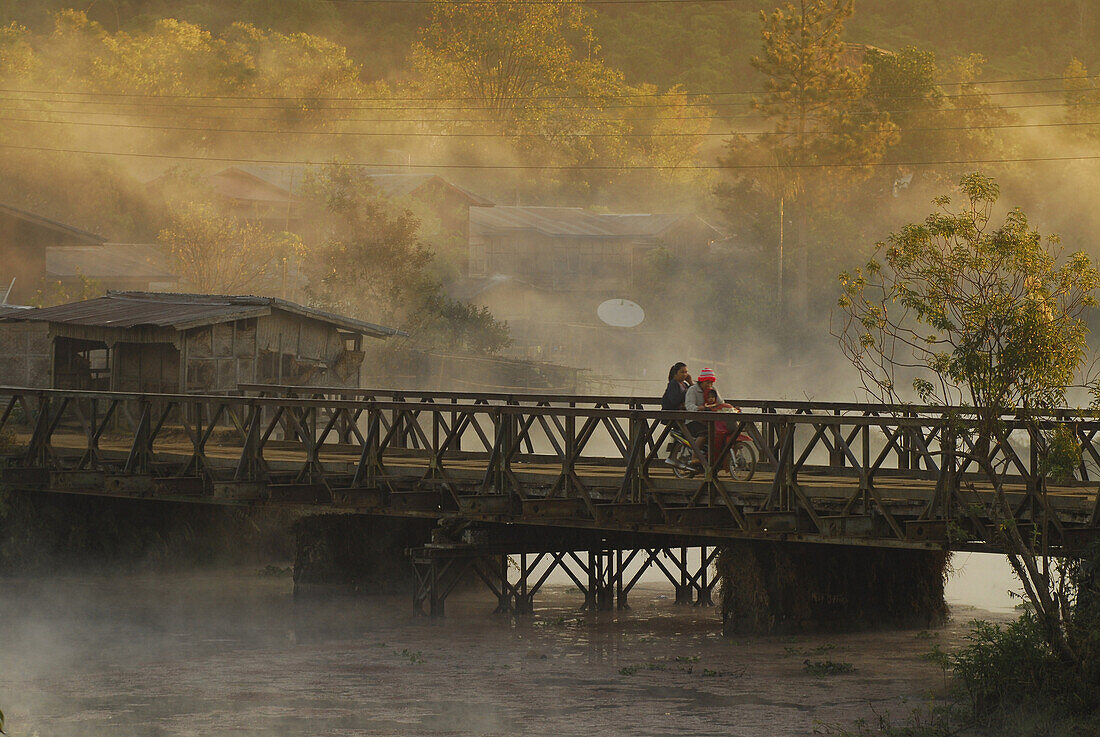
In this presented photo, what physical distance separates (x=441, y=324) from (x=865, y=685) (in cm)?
4427

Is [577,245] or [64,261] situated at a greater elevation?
[577,245]

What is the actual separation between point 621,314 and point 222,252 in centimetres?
1940

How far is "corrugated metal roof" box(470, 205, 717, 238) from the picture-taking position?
78750 millimetres

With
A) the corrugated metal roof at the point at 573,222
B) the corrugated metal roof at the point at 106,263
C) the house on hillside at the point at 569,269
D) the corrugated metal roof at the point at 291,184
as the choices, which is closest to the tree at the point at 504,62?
the corrugated metal roof at the point at 291,184

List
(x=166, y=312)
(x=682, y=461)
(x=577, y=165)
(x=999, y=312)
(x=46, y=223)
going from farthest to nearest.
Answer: (x=577, y=165)
(x=46, y=223)
(x=166, y=312)
(x=682, y=461)
(x=999, y=312)

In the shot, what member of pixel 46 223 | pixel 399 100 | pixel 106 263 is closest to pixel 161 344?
pixel 46 223

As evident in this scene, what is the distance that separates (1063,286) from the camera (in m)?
13.6

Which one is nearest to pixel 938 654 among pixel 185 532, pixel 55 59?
pixel 185 532

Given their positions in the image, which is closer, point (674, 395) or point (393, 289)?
point (674, 395)

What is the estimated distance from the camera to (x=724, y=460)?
16.5m

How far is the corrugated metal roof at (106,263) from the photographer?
65.3 m

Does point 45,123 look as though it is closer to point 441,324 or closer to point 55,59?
point 55,59

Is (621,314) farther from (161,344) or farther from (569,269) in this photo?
(161,344)

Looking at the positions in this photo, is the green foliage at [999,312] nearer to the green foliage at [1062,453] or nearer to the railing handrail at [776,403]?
the railing handrail at [776,403]
